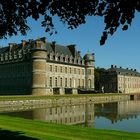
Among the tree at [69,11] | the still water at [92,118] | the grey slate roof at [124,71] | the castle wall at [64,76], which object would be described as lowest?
the still water at [92,118]

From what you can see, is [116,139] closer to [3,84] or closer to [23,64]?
[23,64]

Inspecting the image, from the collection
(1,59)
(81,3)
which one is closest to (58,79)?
(1,59)

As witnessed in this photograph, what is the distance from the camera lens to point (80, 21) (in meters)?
6.36

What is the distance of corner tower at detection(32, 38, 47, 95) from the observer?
4794cm

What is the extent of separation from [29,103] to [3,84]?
25946mm

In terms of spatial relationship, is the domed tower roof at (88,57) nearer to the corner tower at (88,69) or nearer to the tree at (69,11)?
the corner tower at (88,69)

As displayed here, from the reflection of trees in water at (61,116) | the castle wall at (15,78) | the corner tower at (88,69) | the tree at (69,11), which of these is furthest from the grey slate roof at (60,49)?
the tree at (69,11)

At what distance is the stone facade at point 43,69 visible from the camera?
48347 mm

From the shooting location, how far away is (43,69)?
48719 millimetres

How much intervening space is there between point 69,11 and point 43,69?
1678 inches

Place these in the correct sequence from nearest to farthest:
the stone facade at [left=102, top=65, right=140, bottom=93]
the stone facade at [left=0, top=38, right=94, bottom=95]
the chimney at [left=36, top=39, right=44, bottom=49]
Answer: the chimney at [left=36, top=39, right=44, bottom=49] < the stone facade at [left=0, top=38, right=94, bottom=95] < the stone facade at [left=102, top=65, right=140, bottom=93]

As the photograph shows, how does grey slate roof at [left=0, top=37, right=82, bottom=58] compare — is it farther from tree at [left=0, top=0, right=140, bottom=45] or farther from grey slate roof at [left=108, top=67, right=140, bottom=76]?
tree at [left=0, top=0, right=140, bottom=45]

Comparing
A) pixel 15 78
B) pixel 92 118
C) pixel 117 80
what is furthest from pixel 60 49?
pixel 92 118

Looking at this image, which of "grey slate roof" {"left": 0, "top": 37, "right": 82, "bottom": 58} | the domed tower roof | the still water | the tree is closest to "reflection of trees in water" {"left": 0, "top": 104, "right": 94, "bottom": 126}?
the still water
